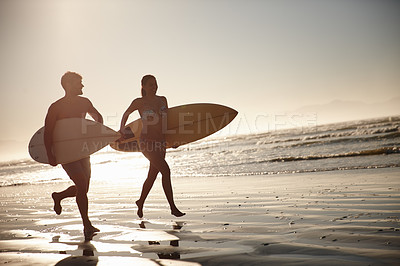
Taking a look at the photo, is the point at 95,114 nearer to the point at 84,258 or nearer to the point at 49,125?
the point at 49,125

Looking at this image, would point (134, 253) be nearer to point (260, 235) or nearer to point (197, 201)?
point (260, 235)

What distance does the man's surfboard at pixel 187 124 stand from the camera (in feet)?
20.0

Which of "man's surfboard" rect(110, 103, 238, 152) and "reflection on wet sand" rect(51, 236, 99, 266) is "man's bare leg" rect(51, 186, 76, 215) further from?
"reflection on wet sand" rect(51, 236, 99, 266)

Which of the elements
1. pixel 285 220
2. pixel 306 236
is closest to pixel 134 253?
pixel 306 236

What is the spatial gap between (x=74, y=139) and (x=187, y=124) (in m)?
2.49

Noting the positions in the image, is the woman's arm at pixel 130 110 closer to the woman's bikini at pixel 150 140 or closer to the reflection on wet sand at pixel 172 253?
the woman's bikini at pixel 150 140

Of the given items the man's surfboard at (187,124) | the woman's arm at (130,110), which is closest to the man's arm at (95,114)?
the woman's arm at (130,110)

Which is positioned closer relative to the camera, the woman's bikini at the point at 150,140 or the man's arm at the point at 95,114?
the man's arm at the point at 95,114

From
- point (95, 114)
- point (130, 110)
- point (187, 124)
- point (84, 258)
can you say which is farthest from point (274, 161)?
point (84, 258)

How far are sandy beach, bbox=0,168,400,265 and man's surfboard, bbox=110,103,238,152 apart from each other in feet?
3.74

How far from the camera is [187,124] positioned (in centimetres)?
694

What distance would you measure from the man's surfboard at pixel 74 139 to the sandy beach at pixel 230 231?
100 cm

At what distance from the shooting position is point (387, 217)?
414cm

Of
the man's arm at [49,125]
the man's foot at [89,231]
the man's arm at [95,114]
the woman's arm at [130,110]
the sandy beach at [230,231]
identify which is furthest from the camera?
the woman's arm at [130,110]
